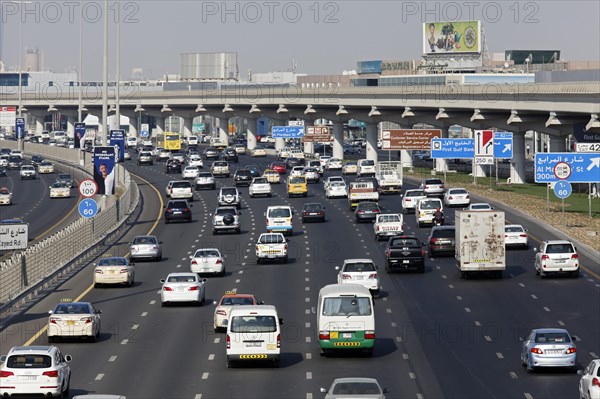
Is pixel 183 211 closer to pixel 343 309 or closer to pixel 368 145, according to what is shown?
pixel 343 309

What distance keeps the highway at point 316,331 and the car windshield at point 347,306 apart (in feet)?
4.58

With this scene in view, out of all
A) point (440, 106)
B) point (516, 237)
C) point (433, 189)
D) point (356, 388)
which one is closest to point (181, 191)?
point (433, 189)

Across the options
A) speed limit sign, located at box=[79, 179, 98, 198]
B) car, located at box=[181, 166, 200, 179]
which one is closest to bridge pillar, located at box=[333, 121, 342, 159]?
car, located at box=[181, 166, 200, 179]

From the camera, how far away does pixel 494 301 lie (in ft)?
165

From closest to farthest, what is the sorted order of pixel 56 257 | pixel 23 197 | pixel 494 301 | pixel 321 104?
1. pixel 494 301
2. pixel 56 257
3. pixel 23 197
4. pixel 321 104

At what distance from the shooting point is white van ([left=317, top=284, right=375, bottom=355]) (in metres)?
37.6

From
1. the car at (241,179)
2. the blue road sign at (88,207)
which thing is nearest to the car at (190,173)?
the car at (241,179)

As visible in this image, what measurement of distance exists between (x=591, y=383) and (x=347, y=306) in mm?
10434

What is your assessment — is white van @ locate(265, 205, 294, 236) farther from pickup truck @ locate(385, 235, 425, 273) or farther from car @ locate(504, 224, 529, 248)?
pickup truck @ locate(385, 235, 425, 273)

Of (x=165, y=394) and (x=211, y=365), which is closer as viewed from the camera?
(x=165, y=394)

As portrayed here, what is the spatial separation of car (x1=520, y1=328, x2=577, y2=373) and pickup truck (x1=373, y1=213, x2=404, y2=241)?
36.0 m

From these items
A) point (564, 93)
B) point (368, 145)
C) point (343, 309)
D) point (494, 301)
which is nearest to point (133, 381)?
point (343, 309)

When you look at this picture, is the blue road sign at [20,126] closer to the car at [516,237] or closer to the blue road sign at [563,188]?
the blue road sign at [563,188]

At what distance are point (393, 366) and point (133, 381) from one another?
7.46m
